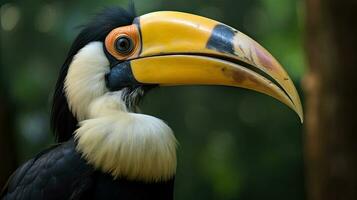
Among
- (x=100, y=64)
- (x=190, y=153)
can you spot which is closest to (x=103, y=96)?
(x=100, y=64)

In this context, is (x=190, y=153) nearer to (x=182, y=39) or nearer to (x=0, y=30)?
(x=0, y=30)

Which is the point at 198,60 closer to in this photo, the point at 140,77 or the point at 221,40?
the point at 221,40

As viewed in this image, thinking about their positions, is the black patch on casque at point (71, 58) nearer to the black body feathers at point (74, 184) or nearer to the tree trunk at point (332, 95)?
the black body feathers at point (74, 184)

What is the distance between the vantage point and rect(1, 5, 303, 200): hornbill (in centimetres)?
337

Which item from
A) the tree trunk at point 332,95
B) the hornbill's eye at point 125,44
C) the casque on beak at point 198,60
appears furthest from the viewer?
the tree trunk at point 332,95

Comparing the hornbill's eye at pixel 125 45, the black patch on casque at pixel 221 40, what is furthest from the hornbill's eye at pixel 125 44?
the black patch on casque at pixel 221 40

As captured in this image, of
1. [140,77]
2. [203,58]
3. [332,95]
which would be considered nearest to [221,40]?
[203,58]

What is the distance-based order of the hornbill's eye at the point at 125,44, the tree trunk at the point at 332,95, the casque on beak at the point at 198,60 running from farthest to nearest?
the tree trunk at the point at 332,95
the hornbill's eye at the point at 125,44
the casque on beak at the point at 198,60

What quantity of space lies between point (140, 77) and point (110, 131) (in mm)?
274

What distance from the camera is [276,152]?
6445 millimetres

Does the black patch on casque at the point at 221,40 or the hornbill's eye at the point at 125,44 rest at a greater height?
the black patch on casque at the point at 221,40

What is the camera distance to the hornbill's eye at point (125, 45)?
3.56m

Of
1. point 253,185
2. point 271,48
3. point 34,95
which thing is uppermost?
point 271,48

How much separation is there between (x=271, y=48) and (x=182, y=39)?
8.12ft
